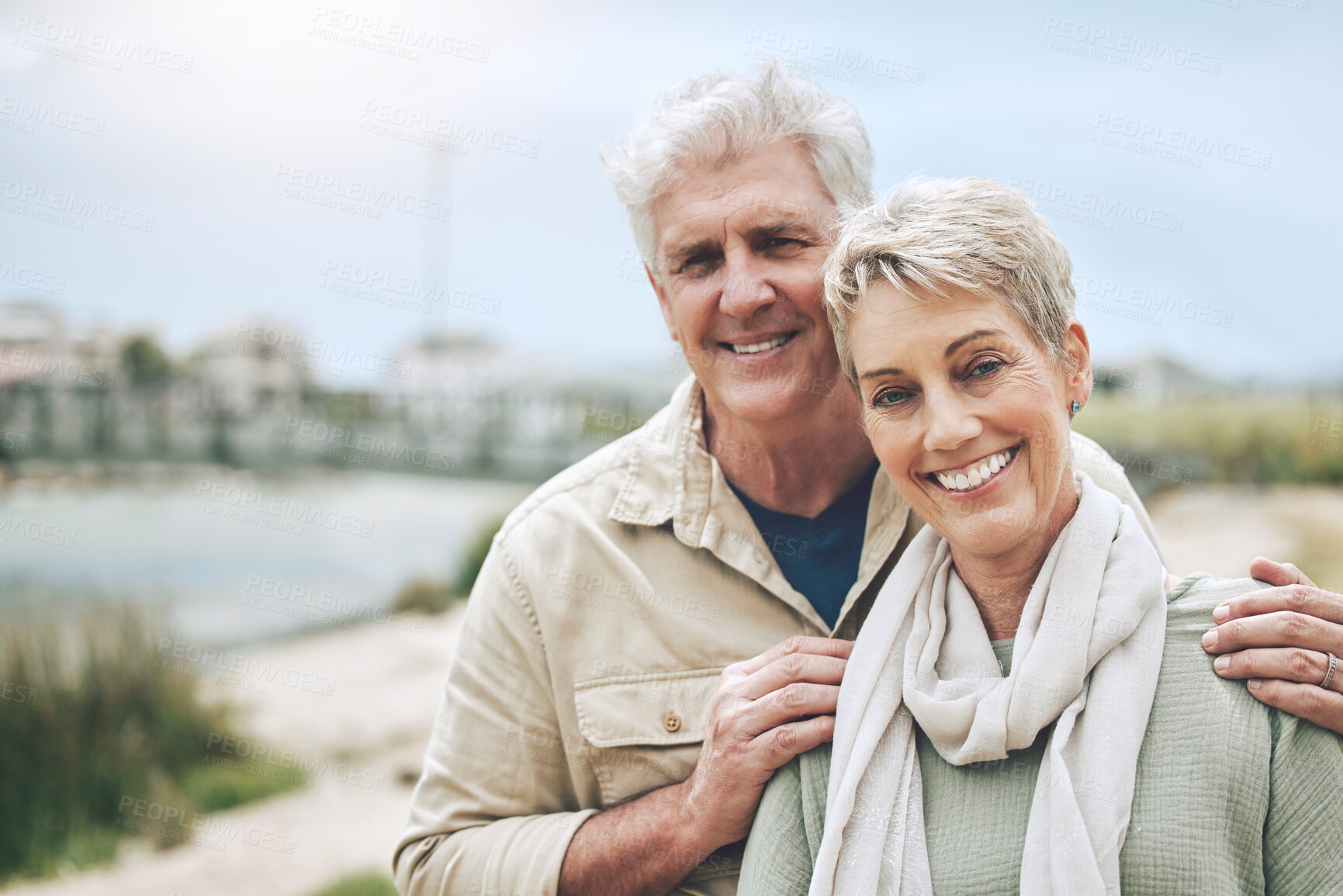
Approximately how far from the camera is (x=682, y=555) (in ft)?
7.38

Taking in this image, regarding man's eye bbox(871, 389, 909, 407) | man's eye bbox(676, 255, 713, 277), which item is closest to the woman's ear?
man's eye bbox(871, 389, 909, 407)

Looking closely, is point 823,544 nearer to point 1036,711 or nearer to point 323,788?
point 1036,711

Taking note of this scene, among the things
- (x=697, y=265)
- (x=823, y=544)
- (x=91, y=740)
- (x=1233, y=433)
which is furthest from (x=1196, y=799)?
(x=1233, y=433)

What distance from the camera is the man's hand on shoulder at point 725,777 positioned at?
1708 mm

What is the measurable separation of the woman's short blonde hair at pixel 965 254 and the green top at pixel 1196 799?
0.53 m

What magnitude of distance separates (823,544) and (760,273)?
64 cm

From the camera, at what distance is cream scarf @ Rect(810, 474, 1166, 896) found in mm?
1382

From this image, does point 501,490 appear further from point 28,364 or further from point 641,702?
point 641,702

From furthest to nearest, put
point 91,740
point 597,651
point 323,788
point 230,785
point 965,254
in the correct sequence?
point 323,788, point 230,785, point 91,740, point 597,651, point 965,254

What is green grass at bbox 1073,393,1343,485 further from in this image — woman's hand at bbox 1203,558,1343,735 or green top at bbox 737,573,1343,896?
green top at bbox 737,573,1343,896

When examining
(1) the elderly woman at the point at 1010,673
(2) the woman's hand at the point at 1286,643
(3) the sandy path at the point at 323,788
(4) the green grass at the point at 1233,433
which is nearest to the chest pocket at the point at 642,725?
(1) the elderly woman at the point at 1010,673

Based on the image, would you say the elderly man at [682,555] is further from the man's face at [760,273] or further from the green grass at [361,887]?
the green grass at [361,887]

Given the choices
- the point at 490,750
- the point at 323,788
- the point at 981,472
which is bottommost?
the point at 323,788

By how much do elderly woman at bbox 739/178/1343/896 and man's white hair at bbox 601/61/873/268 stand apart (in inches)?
19.7
